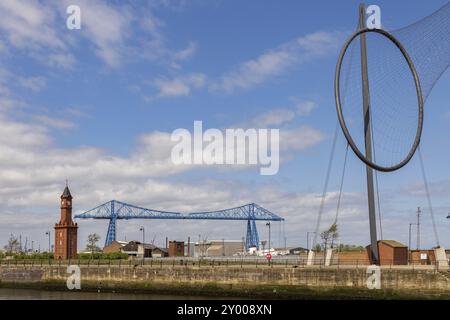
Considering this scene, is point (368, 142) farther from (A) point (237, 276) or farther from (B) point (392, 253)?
(A) point (237, 276)

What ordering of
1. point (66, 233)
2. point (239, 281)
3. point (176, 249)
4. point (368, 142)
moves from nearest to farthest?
1. point (368, 142)
2. point (239, 281)
3. point (66, 233)
4. point (176, 249)

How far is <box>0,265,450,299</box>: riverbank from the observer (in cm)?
5678

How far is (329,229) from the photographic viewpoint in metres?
121

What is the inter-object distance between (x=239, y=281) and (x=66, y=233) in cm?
4941

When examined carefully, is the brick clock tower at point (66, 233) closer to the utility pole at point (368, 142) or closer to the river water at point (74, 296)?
the river water at point (74, 296)

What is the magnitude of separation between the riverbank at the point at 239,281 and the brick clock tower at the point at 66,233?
21.0m

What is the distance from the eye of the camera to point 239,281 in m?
66.2

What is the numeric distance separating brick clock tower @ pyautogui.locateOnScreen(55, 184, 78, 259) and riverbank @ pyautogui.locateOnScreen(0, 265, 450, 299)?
20966 millimetres

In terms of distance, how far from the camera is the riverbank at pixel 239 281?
56781 mm

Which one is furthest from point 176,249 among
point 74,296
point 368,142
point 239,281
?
point 368,142

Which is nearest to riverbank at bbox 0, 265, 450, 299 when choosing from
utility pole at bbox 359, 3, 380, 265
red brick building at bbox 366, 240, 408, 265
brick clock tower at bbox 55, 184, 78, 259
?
utility pole at bbox 359, 3, 380, 265

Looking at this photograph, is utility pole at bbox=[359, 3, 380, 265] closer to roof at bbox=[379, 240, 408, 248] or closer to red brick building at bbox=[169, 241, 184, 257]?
roof at bbox=[379, 240, 408, 248]

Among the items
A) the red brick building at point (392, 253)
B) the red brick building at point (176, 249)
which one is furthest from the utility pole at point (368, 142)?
the red brick building at point (176, 249)
